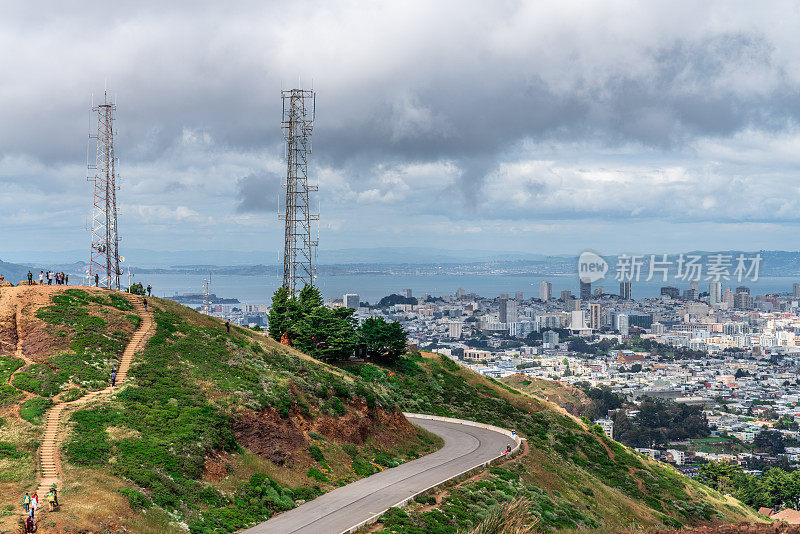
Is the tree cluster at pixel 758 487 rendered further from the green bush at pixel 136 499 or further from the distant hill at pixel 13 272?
the distant hill at pixel 13 272

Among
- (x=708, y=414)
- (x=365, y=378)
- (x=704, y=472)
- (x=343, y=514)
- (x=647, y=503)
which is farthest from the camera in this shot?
(x=708, y=414)

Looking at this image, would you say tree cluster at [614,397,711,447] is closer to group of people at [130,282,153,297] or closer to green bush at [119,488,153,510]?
group of people at [130,282,153,297]

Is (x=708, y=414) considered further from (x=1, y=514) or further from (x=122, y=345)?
(x=1, y=514)

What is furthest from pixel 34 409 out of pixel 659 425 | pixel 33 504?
pixel 659 425

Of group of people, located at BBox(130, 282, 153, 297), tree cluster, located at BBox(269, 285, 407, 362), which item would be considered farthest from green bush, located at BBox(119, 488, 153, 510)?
tree cluster, located at BBox(269, 285, 407, 362)

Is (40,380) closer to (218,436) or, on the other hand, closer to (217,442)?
(218,436)

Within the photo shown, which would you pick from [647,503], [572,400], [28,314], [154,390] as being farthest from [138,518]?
[572,400]

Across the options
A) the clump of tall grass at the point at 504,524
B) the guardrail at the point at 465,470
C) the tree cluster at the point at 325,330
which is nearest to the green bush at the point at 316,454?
the guardrail at the point at 465,470
